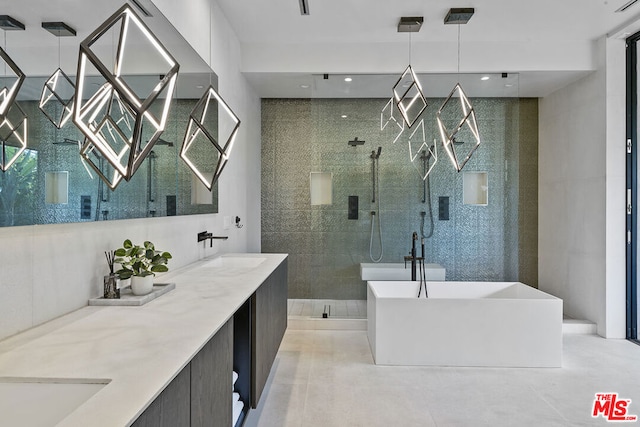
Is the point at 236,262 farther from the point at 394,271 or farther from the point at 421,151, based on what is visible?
the point at 421,151

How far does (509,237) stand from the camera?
4211 millimetres

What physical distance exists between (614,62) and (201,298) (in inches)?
172

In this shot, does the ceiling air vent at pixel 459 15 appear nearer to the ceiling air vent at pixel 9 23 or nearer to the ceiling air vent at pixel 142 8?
the ceiling air vent at pixel 142 8

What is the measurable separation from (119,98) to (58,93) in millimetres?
255

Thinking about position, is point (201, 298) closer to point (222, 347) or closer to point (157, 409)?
point (222, 347)

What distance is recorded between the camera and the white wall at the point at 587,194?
153 inches

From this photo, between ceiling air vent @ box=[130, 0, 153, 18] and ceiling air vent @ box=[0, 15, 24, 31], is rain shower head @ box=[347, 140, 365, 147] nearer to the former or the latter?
ceiling air vent @ box=[130, 0, 153, 18]

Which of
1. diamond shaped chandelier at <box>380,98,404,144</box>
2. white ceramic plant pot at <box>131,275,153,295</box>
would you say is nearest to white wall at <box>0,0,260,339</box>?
white ceramic plant pot at <box>131,275,153,295</box>

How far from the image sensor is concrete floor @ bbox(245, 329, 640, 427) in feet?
7.84

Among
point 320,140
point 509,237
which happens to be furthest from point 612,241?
point 320,140

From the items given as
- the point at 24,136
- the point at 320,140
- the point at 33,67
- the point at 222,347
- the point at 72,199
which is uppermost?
the point at 320,140

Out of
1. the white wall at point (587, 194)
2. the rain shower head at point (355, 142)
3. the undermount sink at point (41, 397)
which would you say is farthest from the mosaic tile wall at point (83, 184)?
the white wall at point (587, 194)

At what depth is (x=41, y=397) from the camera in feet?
3.04

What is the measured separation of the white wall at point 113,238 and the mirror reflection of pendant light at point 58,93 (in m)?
0.38
